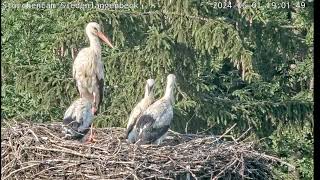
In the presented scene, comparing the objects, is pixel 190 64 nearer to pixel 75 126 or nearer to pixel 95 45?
pixel 95 45

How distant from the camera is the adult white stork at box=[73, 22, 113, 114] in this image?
10.5 metres

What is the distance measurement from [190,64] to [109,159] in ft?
12.3

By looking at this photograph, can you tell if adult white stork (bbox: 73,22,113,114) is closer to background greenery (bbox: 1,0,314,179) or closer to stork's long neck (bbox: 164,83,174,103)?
stork's long neck (bbox: 164,83,174,103)

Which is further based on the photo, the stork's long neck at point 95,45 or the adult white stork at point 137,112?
the stork's long neck at point 95,45

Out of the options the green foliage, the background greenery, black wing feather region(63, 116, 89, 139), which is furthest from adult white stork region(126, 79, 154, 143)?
the green foliage

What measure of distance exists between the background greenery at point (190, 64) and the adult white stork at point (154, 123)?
1.64m

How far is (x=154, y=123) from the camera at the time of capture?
33.2 feet

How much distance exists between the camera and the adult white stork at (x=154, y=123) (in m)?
10.1

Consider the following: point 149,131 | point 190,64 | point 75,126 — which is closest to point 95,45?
point 75,126

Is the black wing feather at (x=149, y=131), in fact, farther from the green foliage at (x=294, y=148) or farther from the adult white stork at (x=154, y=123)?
the green foliage at (x=294, y=148)

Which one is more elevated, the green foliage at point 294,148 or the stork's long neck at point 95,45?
the stork's long neck at point 95,45

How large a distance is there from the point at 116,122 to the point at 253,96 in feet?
6.76

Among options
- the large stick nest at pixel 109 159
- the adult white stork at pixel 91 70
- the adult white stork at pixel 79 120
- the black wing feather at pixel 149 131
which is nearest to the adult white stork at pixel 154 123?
the black wing feather at pixel 149 131

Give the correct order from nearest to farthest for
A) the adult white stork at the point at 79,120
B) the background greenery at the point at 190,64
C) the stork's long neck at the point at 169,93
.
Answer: the adult white stork at the point at 79,120, the stork's long neck at the point at 169,93, the background greenery at the point at 190,64
